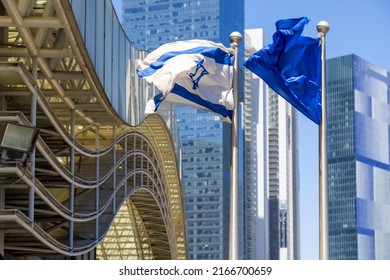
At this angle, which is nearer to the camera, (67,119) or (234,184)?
(234,184)

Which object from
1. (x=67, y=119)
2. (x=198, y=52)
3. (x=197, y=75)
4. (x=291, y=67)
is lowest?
(x=197, y=75)

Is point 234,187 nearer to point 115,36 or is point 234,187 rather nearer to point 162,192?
point 115,36

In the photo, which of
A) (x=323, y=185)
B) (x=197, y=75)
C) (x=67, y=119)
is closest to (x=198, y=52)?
(x=197, y=75)

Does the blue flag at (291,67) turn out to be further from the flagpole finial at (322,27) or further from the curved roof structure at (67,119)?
the curved roof structure at (67,119)

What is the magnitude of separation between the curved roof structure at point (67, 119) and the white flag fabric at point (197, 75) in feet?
11.6

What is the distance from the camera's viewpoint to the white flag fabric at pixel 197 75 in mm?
26234

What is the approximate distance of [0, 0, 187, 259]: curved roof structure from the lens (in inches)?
1223

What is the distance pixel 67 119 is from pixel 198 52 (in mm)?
21397

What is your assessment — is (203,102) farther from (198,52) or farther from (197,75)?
(198,52)

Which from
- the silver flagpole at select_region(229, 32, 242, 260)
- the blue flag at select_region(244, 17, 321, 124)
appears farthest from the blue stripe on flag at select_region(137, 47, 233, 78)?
the blue flag at select_region(244, 17, 321, 124)

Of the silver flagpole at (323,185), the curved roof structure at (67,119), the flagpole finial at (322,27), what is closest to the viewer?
the silver flagpole at (323,185)

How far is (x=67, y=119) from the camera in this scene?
47.0m

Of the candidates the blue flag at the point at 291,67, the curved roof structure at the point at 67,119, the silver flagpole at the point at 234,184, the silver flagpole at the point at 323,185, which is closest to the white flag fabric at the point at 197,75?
the silver flagpole at the point at 234,184
